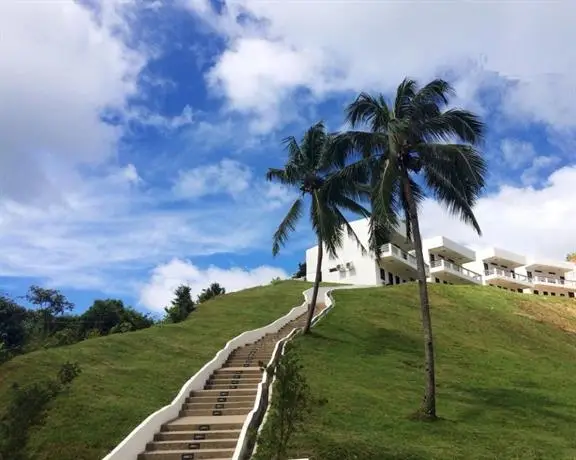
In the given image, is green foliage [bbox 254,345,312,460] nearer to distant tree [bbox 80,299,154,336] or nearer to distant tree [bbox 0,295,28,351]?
distant tree [bbox 80,299,154,336]

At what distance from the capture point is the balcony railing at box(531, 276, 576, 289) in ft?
261

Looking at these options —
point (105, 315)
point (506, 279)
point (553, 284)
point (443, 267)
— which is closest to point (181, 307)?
point (105, 315)

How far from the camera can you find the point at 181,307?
36781mm

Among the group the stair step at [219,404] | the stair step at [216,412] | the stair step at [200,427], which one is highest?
the stair step at [219,404]

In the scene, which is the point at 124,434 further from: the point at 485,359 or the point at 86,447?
the point at 485,359

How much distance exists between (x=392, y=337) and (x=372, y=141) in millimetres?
13204

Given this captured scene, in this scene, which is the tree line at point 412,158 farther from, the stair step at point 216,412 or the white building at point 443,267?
the white building at point 443,267

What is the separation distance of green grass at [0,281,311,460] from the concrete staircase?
102cm

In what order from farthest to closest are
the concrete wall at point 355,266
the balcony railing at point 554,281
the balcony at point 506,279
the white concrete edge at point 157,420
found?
1. the balcony railing at point 554,281
2. the balcony at point 506,279
3. the concrete wall at point 355,266
4. the white concrete edge at point 157,420

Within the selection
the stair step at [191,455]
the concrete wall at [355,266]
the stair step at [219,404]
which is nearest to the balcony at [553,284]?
the concrete wall at [355,266]

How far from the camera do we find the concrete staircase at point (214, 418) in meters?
11.4

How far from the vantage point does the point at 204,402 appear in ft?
50.5

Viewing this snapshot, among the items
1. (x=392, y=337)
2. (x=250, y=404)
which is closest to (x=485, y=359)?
(x=392, y=337)

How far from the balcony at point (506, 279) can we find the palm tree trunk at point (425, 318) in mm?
58930
